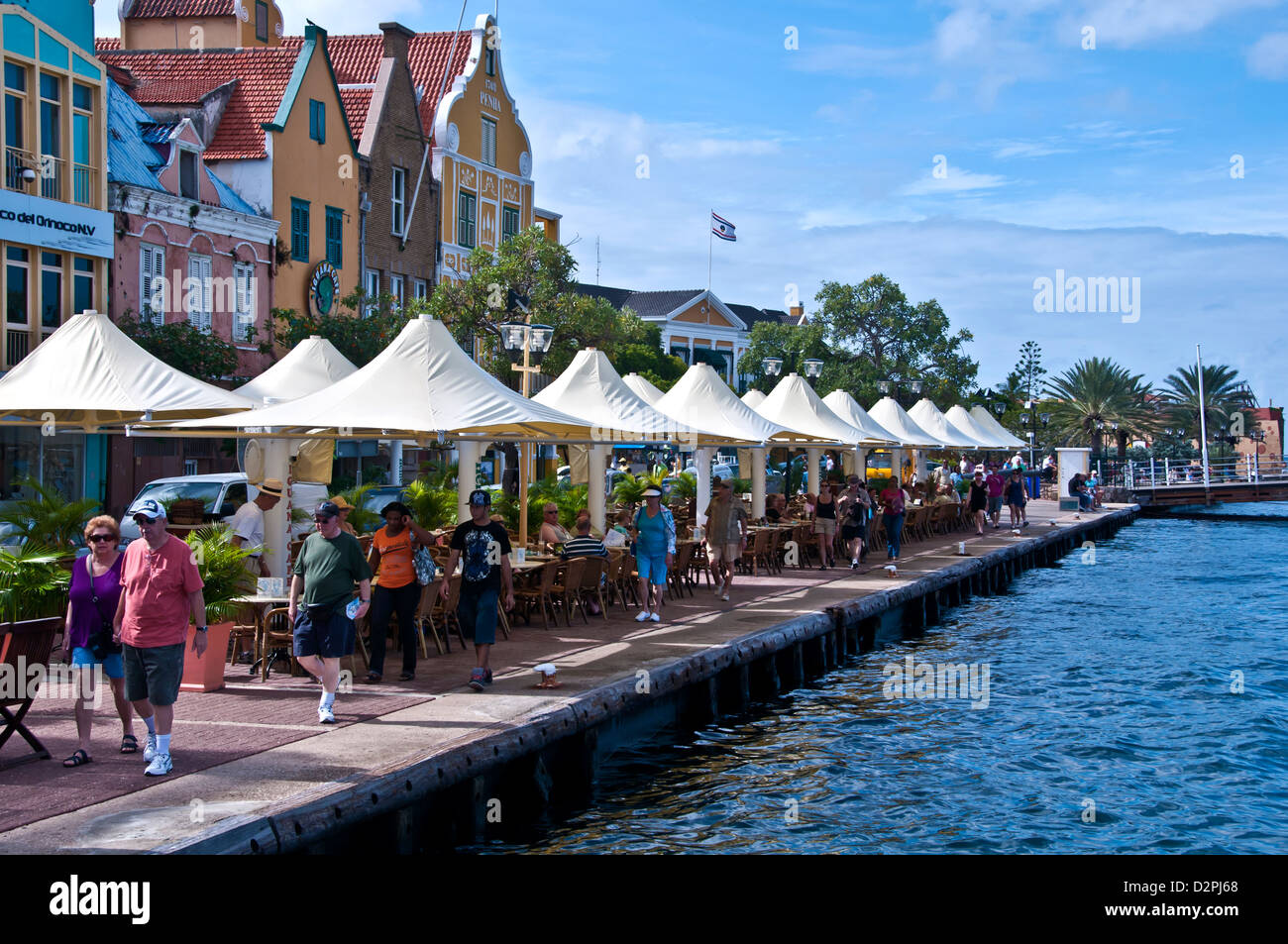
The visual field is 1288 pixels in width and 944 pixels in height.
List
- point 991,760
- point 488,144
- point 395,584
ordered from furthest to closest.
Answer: point 488,144 → point 991,760 → point 395,584

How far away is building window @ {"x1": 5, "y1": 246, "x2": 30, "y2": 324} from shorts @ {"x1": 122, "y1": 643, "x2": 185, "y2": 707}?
18.9 m

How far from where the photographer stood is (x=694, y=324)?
82375mm

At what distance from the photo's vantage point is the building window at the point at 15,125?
24.9m

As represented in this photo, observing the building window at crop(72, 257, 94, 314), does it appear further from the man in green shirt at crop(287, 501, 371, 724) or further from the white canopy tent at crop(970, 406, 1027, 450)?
the white canopy tent at crop(970, 406, 1027, 450)

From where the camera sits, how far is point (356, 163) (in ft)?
127

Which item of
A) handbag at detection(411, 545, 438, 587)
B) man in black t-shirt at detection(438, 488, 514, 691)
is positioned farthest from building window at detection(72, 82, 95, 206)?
man in black t-shirt at detection(438, 488, 514, 691)

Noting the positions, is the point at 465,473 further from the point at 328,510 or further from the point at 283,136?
the point at 283,136

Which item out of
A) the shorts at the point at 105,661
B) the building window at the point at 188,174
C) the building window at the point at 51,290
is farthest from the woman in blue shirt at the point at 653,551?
the building window at the point at 188,174

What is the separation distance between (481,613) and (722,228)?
4935 centimetres

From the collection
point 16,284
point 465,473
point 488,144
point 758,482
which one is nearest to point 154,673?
point 465,473
